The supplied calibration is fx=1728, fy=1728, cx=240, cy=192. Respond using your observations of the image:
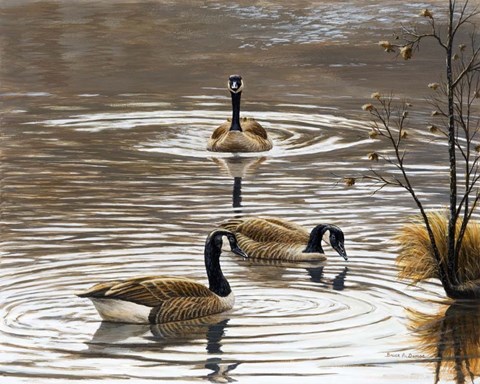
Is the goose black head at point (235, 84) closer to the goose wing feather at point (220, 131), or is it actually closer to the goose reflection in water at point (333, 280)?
the goose wing feather at point (220, 131)

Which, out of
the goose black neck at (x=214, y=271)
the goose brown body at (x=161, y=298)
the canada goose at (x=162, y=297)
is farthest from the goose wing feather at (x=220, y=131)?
the goose brown body at (x=161, y=298)

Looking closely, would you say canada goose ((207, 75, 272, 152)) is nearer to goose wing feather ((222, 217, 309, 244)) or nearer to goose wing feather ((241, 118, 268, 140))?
goose wing feather ((241, 118, 268, 140))

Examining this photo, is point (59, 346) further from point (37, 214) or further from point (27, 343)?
point (37, 214)

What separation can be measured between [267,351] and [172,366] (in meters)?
0.84

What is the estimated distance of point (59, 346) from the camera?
14.0 m

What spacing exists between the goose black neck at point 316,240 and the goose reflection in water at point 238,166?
387 centimetres

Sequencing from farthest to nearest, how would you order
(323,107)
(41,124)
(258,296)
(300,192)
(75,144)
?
(323,107), (41,124), (75,144), (300,192), (258,296)

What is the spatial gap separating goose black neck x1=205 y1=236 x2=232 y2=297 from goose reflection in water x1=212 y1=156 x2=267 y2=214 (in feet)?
19.2

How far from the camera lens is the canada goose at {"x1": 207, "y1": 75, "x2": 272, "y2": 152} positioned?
25.6m

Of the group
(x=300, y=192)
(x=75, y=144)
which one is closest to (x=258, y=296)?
(x=300, y=192)

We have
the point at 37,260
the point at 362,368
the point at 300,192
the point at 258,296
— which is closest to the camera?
the point at 362,368

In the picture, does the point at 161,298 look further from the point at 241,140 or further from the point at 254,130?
the point at 254,130

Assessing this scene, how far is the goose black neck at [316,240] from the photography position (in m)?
17.9

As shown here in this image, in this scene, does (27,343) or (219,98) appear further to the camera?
(219,98)
